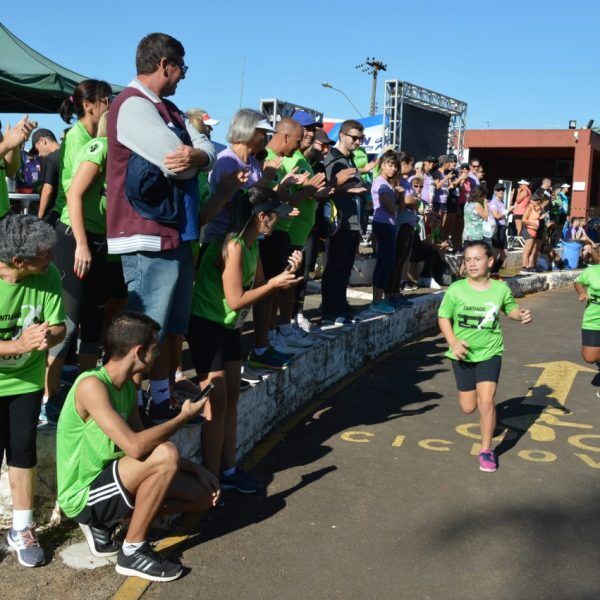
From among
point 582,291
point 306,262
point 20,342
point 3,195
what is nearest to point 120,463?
point 20,342

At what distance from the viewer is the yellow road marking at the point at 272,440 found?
3.78 m

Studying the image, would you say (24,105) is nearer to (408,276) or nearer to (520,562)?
(408,276)

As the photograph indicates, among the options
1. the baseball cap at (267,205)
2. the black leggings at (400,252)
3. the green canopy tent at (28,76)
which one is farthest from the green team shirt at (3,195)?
the green canopy tent at (28,76)

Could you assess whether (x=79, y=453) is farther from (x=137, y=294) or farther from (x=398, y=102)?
(x=398, y=102)

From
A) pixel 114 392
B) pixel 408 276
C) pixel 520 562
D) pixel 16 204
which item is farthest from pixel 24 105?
pixel 520 562

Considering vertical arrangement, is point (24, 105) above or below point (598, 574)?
above

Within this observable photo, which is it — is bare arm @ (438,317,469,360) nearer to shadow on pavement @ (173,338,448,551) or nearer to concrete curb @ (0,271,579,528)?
shadow on pavement @ (173,338,448,551)

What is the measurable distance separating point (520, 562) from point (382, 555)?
0.72 meters

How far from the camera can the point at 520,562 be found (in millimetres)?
4270

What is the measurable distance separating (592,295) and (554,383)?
1091 mm

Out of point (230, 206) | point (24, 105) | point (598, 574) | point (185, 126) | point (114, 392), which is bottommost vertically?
point (598, 574)

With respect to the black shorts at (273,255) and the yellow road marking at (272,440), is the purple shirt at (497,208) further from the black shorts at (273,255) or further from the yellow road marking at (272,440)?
the black shorts at (273,255)

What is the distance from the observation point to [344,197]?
8.76m

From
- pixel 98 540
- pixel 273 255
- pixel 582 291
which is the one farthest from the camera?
pixel 582 291
